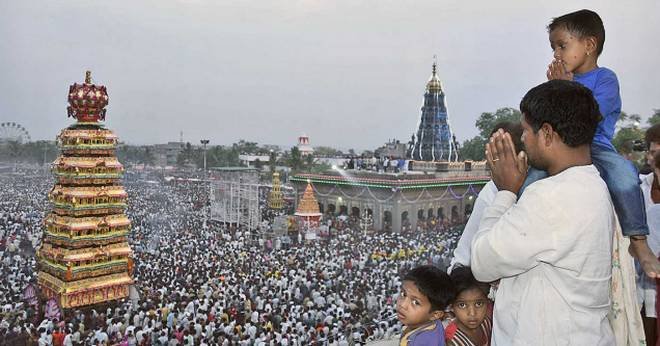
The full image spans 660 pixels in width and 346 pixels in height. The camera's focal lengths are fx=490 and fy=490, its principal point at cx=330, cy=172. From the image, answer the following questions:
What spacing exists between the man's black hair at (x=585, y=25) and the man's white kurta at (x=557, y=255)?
84 centimetres

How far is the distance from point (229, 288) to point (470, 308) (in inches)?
434

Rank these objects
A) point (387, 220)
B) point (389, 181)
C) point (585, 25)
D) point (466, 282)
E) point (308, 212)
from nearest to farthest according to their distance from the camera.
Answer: point (585, 25) → point (466, 282) → point (308, 212) → point (389, 181) → point (387, 220)

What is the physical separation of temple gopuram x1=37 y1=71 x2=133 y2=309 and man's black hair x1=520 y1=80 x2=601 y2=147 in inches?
488

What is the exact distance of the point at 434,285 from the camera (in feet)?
7.66

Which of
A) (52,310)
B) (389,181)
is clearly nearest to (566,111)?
(52,310)

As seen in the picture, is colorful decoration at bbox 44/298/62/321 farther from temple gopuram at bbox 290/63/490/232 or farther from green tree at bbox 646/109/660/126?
green tree at bbox 646/109/660/126

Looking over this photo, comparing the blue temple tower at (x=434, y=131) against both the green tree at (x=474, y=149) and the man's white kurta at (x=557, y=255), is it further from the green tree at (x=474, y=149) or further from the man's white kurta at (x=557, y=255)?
the man's white kurta at (x=557, y=255)

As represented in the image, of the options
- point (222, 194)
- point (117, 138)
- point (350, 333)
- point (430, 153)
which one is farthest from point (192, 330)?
point (430, 153)

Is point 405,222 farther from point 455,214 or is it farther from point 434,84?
point 434,84

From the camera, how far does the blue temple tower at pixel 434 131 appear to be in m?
35.6

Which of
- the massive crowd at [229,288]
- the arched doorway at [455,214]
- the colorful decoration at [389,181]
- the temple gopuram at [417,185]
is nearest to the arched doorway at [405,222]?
the temple gopuram at [417,185]

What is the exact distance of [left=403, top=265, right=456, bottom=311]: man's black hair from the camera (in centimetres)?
232

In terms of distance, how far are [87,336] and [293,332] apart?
3.99 m

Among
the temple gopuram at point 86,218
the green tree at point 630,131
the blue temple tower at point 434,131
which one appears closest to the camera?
the temple gopuram at point 86,218
